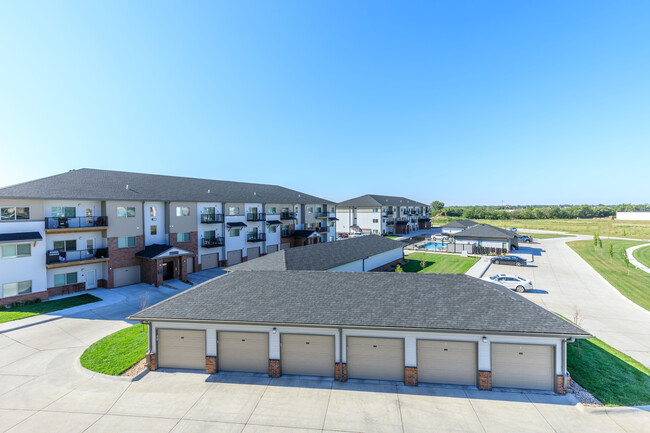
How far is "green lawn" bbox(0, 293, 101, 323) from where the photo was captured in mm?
19661

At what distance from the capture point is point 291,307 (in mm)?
12602

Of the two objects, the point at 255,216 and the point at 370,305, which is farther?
the point at 255,216

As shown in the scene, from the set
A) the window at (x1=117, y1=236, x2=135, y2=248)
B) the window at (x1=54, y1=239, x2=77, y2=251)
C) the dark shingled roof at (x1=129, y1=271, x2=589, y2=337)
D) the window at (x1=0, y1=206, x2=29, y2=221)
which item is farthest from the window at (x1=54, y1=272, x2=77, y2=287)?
the dark shingled roof at (x1=129, y1=271, x2=589, y2=337)

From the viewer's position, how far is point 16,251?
21.5 metres

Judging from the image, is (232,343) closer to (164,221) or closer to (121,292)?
(121,292)

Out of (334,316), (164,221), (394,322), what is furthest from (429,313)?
(164,221)

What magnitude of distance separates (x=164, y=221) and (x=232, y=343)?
2265 cm

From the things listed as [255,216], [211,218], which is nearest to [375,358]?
[211,218]

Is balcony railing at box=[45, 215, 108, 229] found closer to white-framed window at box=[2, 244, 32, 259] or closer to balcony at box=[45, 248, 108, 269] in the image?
white-framed window at box=[2, 244, 32, 259]

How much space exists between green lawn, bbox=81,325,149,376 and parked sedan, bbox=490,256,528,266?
3877cm

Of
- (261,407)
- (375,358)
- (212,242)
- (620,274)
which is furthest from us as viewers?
(212,242)

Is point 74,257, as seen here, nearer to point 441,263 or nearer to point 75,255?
point 75,255

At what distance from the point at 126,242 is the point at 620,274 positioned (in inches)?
2038

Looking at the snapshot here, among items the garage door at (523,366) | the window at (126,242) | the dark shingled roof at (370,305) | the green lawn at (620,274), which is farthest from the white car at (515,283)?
the window at (126,242)
